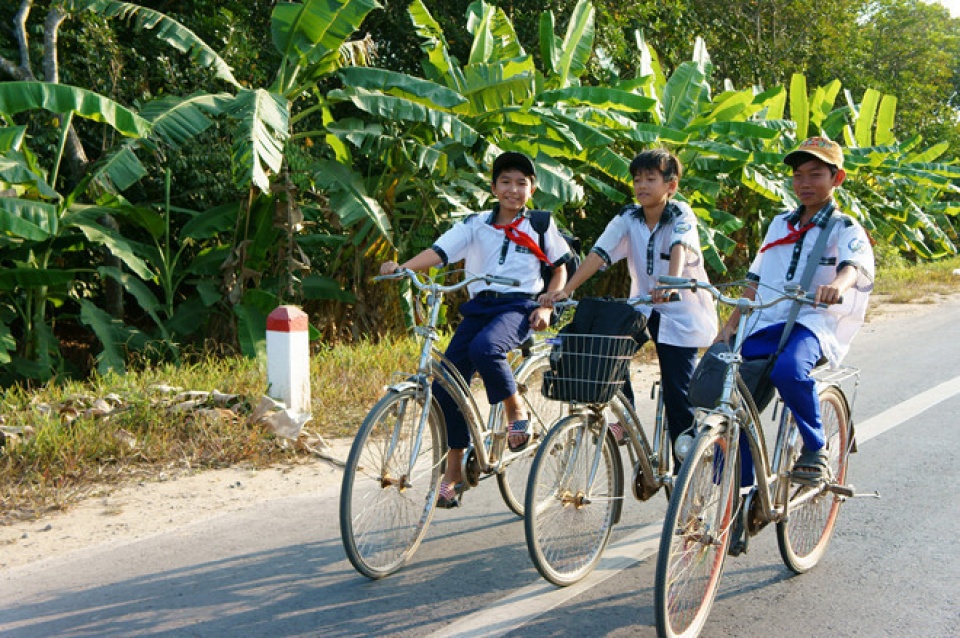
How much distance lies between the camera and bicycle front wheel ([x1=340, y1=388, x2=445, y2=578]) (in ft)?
13.0

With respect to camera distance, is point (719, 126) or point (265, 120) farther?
point (719, 126)

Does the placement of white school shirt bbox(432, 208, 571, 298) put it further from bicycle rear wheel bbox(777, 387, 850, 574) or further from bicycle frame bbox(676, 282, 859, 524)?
bicycle rear wheel bbox(777, 387, 850, 574)

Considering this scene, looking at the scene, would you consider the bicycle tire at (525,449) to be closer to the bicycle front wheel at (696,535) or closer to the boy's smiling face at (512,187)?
the boy's smiling face at (512,187)

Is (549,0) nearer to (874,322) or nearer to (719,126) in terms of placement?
(719,126)

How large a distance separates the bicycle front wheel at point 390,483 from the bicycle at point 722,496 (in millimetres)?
1153

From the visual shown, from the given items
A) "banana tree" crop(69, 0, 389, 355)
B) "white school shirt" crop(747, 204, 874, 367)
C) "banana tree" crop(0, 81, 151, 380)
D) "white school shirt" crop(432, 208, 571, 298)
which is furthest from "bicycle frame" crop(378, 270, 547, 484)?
"banana tree" crop(0, 81, 151, 380)

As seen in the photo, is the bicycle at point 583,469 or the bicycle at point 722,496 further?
the bicycle at point 583,469

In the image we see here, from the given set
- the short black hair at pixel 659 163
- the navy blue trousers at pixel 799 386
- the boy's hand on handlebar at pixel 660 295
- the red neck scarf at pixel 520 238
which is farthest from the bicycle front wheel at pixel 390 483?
the short black hair at pixel 659 163

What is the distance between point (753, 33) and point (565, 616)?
53.5 ft

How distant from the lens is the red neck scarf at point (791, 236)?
4188mm

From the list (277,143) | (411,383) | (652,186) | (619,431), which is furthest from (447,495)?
(277,143)

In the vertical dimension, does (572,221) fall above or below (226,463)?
above

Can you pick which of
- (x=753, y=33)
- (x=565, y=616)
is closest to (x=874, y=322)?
(x=753, y=33)

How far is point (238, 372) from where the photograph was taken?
7367mm
